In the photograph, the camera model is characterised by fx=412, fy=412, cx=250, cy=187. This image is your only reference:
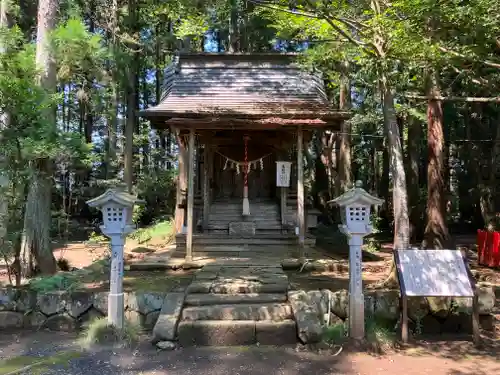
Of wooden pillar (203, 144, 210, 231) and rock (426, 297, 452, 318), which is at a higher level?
wooden pillar (203, 144, 210, 231)

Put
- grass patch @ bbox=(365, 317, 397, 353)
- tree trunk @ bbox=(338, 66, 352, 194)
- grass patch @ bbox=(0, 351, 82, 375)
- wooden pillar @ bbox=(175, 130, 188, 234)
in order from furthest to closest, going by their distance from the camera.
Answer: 1. tree trunk @ bbox=(338, 66, 352, 194)
2. wooden pillar @ bbox=(175, 130, 188, 234)
3. grass patch @ bbox=(365, 317, 397, 353)
4. grass patch @ bbox=(0, 351, 82, 375)

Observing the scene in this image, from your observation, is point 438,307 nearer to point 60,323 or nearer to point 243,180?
point 60,323

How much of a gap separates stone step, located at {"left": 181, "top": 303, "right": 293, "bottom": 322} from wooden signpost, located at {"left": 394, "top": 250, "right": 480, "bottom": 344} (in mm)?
1726

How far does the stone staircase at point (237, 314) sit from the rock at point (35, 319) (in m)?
2.32

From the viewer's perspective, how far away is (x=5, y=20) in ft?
37.7

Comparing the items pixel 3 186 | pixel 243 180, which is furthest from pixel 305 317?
pixel 243 180

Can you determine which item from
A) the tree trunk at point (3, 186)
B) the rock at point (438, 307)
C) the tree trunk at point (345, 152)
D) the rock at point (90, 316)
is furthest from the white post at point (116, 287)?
the tree trunk at point (345, 152)

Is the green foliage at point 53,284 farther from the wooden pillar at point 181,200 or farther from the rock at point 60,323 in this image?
the wooden pillar at point 181,200

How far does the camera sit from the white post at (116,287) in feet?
19.4

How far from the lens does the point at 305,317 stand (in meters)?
5.98

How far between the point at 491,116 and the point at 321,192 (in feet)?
31.9

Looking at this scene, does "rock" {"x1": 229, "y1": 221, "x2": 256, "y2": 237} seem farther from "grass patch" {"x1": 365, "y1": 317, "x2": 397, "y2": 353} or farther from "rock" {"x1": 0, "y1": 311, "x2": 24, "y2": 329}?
"rock" {"x1": 0, "y1": 311, "x2": 24, "y2": 329}

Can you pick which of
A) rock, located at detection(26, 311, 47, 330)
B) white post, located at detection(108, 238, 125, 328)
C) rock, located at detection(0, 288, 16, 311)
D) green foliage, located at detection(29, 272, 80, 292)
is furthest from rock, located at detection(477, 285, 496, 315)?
rock, located at detection(0, 288, 16, 311)

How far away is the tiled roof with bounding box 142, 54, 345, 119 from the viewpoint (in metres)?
9.95
